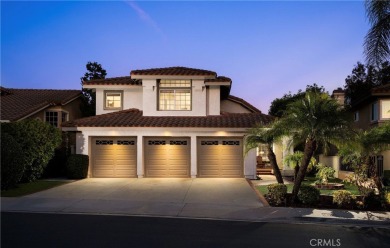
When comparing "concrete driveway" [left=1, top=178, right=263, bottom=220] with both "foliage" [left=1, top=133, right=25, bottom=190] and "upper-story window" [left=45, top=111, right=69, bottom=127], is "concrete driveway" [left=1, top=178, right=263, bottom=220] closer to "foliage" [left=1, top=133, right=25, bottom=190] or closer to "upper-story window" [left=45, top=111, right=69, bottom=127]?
"foliage" [left=1, top=133, right=25, bottom=190]

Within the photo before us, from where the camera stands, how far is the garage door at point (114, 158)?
21.5 meters

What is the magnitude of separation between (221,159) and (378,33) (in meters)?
12.4

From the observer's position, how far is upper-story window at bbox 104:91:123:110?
24.7m

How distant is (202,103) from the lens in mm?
22812

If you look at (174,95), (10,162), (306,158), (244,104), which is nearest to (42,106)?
(174,95)

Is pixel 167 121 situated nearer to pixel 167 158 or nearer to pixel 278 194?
pixel 167 158

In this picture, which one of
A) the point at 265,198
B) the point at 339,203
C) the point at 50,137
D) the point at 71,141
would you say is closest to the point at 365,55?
the point at 339,203

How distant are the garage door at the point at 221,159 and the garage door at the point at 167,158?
822mm

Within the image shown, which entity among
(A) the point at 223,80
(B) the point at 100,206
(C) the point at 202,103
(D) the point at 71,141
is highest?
(A) the point at 223,80

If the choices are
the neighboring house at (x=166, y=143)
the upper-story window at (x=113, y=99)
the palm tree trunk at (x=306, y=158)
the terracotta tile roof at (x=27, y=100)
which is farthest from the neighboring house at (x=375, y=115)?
the terracotta tile roof at (x=27, y=100)

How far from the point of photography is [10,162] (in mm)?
15523

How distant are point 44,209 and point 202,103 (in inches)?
503

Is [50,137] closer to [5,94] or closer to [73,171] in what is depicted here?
[73,171]
